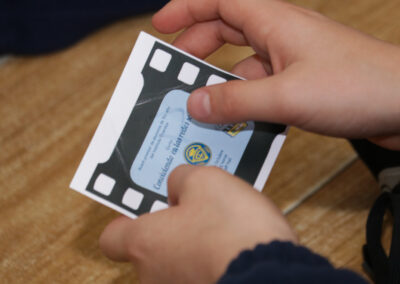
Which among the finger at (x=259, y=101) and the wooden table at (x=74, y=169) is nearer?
the finger at (x=259, y=101)

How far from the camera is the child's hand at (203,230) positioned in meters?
0.41

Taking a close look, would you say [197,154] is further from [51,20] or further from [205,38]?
[51,20]

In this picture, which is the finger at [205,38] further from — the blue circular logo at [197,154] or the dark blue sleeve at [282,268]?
the dark blue sleeve at [282,268]

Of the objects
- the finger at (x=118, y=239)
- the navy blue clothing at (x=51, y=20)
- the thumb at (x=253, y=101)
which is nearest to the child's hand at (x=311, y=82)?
the thumb at (x=253, y=101)

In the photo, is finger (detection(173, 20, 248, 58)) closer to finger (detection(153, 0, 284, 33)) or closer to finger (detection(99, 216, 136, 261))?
finger (detection(153, 0, 284, 33))

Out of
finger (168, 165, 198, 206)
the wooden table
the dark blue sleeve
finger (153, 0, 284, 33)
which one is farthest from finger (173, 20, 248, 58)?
the dark blue sleeve

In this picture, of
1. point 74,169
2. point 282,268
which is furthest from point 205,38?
point 282,268

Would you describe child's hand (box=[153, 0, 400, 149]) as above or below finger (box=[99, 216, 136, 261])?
above

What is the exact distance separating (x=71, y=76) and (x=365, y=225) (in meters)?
0.56

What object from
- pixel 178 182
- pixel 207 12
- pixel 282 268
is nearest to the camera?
pixel 282 268

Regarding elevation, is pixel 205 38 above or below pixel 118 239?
above

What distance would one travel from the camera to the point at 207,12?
617mm

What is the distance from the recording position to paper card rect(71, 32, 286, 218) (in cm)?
56

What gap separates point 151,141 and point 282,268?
27 centimetres
